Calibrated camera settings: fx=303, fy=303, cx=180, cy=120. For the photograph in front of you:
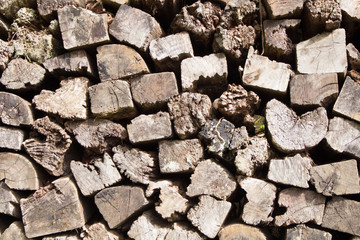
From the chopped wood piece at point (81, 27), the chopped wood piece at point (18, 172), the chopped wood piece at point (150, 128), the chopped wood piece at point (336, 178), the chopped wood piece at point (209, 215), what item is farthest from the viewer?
the chopped wood piece at point (18, 172)

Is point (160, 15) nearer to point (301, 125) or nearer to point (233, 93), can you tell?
point (233, 93)

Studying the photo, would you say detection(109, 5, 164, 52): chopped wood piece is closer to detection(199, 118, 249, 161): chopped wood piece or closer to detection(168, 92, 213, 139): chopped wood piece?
detection(168, 92, 213, 139): chopped wood piece

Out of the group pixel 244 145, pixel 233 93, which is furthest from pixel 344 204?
pixel 233 93

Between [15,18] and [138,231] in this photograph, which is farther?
[15,18]

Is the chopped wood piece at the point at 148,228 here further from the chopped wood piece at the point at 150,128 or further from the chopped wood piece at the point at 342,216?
the chopped wood piece at the point at 342,216

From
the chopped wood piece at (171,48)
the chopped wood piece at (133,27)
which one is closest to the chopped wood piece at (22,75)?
the chopped wood piece at (133,27)

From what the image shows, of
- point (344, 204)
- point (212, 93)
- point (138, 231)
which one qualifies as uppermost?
point (212, 93)

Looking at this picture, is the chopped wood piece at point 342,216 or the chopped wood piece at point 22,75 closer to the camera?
the chopped wood piece at point 342,216
